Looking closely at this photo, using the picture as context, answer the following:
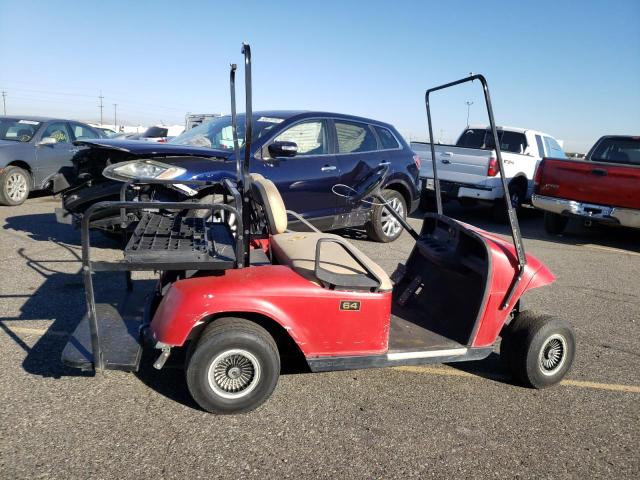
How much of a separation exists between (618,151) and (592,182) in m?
1.78

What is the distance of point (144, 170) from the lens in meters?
5.70

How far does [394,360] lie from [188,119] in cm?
1603

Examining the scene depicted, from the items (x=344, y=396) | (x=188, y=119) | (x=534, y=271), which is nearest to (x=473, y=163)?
(x=534, y=271)

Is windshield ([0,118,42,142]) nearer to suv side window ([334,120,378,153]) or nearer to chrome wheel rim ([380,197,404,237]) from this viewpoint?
suv side window ([334,120,378,153])

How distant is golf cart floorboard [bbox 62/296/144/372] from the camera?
288 cm

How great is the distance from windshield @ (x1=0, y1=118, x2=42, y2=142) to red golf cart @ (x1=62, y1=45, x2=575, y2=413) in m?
7.20

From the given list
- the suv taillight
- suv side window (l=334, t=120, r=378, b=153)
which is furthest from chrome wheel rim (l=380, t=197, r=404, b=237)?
the suv taillight

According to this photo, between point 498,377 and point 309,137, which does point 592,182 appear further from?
point 498,377

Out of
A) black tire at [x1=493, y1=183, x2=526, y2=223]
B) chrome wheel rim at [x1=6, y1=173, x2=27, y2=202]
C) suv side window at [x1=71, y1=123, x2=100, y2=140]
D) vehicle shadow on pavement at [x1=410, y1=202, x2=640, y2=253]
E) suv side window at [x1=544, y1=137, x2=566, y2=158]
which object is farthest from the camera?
suv side window at [x1=544, y1=137, x2=566, y2=158]

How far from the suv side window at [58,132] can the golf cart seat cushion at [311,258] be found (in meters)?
7.90

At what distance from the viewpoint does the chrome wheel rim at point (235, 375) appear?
9.66 feet

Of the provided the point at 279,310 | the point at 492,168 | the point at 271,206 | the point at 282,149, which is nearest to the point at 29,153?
the point at 282,149

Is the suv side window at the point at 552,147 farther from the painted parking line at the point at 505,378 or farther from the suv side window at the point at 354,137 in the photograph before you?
the painted parking line at the point at 505,378

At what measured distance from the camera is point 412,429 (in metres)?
2.99
